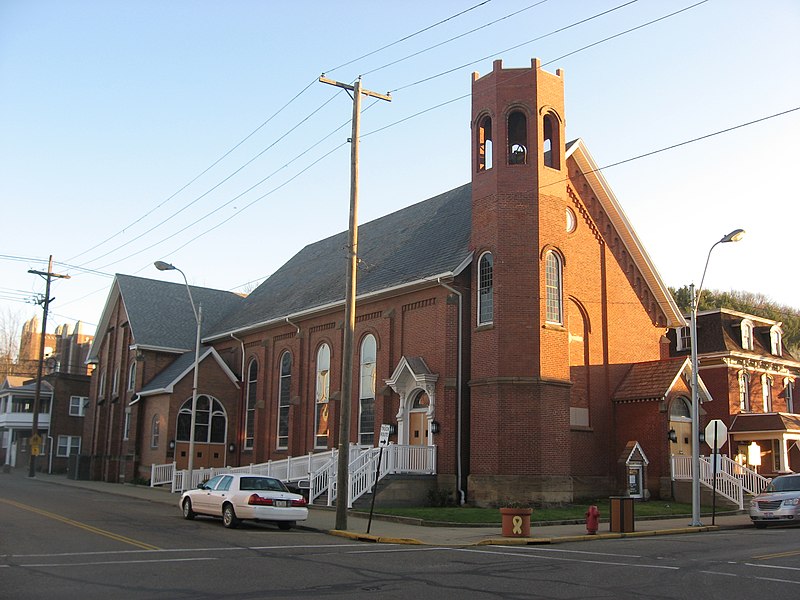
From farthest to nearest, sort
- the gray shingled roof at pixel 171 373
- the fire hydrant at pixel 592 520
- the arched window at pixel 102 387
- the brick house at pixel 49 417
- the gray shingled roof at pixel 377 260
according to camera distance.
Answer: the brick house at pixel 49 417 < the arched window at pixel 102 387 < the gray shingled roof at pixel 171 373 < the gray shingled roof at pixel 377 260 < the fire hydrant at pixel 592 520

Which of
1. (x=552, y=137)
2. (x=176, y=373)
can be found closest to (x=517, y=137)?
(x=552, y=137)

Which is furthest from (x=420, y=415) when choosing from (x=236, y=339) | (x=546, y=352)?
(x=236, y=339)

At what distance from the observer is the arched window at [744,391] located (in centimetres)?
4134

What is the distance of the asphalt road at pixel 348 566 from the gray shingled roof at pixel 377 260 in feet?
45.8

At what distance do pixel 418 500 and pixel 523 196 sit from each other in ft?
36.7

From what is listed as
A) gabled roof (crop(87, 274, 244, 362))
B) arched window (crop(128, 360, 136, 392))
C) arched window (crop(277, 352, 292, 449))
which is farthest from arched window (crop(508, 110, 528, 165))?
arched window (crop(128, 360, 136, 392))

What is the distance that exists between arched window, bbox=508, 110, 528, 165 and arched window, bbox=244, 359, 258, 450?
1926 centimetres

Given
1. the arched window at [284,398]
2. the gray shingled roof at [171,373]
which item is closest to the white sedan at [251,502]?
the arched window at [284,398]

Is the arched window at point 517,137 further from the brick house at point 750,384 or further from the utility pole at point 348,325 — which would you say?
the brick house at point 750,384

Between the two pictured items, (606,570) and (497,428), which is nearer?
(606,570)

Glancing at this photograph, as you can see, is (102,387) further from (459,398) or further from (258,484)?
(258,484)

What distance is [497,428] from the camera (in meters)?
26.8

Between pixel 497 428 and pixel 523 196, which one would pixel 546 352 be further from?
pixel 523 196

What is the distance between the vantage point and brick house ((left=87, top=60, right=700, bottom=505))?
27.3 metres
